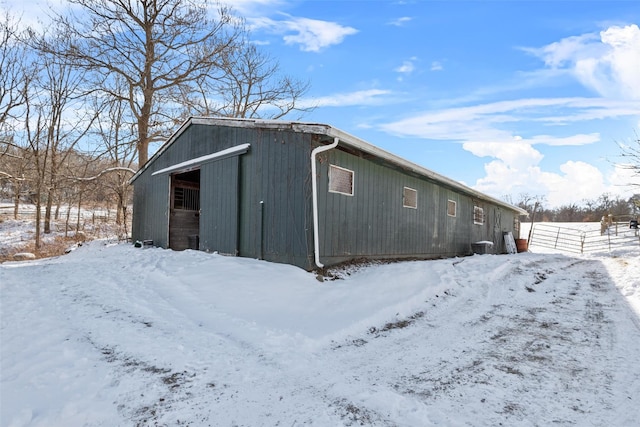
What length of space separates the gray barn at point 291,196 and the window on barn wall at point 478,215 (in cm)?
326

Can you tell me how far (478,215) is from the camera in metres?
14.2

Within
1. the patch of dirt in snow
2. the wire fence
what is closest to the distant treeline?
the wire fence

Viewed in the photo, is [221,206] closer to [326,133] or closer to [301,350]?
[326,133]

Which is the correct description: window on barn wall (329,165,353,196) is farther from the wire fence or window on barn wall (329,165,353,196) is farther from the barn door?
the wire fence

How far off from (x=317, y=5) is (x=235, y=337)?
295 inches

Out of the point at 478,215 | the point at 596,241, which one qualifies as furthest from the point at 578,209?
the point at 478,215

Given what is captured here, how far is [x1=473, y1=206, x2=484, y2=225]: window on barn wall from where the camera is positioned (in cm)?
1373

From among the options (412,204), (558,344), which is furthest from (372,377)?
(412,204)

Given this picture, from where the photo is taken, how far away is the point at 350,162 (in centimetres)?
707

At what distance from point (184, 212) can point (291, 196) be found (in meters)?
5.65

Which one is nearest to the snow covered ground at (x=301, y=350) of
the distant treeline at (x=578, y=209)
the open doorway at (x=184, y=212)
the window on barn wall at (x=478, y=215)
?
the open doorway at (x=184, y=212)

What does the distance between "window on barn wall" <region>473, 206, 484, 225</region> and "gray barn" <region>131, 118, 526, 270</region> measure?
3.26 metres

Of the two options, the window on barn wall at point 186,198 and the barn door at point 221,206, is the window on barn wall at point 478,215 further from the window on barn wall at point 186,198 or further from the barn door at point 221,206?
the window on barn wall at point 186,198

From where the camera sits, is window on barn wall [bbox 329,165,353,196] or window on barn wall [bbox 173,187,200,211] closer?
window on barn wall [bbox 329,165,353,196]
